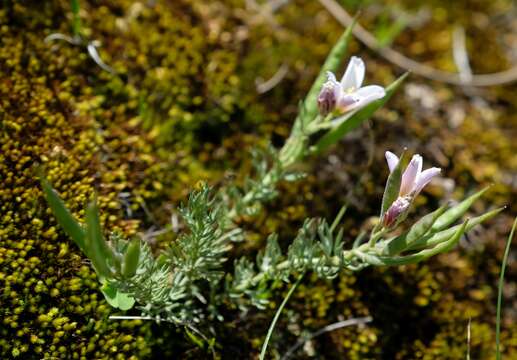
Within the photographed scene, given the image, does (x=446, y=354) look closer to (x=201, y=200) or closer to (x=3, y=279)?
(x=201, y=200)

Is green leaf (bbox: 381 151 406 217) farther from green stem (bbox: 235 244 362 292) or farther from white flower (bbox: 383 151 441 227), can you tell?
green stem (bbox: 235 244 362 292)

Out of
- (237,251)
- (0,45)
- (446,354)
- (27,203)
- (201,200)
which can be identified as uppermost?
(0,45)

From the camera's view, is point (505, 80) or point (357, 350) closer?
point (357, 350)

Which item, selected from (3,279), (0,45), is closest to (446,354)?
(3,279)

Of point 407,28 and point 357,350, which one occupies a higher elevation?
point 407,28

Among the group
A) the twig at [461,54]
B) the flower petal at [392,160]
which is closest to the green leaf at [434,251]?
the flower petal at [392,160]

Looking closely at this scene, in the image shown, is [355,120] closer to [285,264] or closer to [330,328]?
[285,264]

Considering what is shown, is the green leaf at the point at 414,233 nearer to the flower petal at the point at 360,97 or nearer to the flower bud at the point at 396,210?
the flower bud at the point at 396,210

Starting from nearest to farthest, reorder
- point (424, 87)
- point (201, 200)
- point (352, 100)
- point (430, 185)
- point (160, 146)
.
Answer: point (201, 200), point (352, 100), point (160, 146), point (430, 185), point (424, 87)
